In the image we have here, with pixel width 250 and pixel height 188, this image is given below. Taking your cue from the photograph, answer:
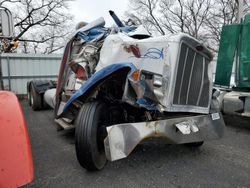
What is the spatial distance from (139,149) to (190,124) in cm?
110

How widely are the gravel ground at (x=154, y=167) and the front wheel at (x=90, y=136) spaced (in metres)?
0.20

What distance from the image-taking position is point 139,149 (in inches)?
149

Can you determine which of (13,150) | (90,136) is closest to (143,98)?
(90,136)

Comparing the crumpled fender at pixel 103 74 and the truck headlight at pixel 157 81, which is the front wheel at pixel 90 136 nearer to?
the crumpled fender at pixel 103 74

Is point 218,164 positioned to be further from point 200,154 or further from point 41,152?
point 41,152

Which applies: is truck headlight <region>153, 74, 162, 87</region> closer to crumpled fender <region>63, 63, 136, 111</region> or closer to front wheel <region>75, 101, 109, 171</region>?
crumpled fender <region>63, 63, 136, 111</region>

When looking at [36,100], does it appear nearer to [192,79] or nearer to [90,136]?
[90,136]

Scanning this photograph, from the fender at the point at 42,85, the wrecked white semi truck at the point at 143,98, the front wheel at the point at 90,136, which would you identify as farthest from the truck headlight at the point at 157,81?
the fender at the point at 42,85

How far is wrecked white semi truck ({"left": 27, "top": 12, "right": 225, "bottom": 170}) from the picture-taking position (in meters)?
2.67

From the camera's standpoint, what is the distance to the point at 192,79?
3.18 metres

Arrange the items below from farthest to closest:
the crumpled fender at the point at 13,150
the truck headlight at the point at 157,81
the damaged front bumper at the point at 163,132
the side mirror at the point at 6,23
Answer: the truck headlight at the point at 157,81 < the damaged front bumper at the point at 163,132 < the side mirror at the point at 6,23 < the crumpled fender at the point at 13,150

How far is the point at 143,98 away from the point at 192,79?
2.76 ft

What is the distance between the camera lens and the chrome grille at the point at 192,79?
2917mm

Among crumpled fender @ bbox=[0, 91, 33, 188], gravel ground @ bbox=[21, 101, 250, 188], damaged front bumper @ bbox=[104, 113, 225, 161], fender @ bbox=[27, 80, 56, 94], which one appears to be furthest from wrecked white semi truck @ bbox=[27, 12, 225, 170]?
fender @ bbox=[27, 80, 56, 94]
